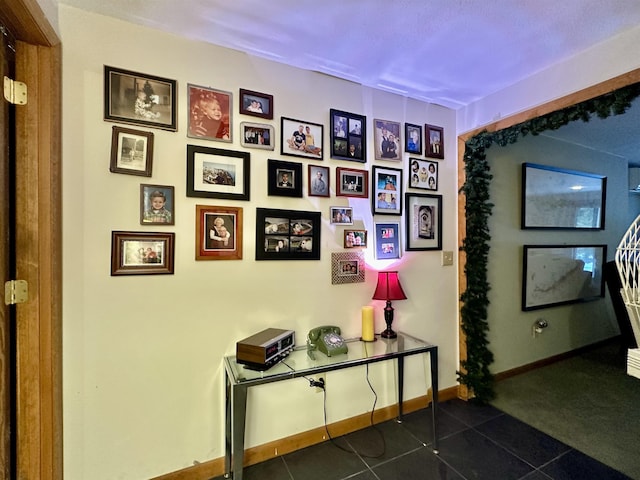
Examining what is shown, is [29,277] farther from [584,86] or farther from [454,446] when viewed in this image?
[584,86]

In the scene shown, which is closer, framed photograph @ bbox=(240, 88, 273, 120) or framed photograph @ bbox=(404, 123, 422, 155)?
framed photograph @ bbox=(240, 88, 273, 120)

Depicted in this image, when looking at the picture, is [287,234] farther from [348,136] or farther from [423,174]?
[423,174]

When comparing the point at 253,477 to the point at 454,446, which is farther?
the point at 454,446

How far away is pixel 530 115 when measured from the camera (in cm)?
197

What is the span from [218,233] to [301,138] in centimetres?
79

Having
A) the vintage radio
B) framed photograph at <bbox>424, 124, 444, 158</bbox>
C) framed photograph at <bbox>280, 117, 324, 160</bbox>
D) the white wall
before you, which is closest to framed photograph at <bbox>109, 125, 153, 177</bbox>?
the white wall

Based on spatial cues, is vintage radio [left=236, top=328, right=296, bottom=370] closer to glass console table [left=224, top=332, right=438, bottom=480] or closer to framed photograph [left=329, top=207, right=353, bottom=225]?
glass console table [left=224, top=332, right=438, bottom=480]

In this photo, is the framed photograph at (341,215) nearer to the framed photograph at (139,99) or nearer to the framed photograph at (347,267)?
the framed photograph at (347,267)

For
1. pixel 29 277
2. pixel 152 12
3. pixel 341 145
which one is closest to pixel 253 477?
pixel 29 277

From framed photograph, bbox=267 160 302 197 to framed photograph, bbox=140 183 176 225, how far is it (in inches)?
21.7

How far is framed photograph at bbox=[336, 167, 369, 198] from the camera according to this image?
1964 millimetres

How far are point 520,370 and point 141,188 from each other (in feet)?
11.5

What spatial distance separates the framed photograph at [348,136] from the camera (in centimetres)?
A: 196

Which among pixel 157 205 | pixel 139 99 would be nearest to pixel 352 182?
pixel 157 205
